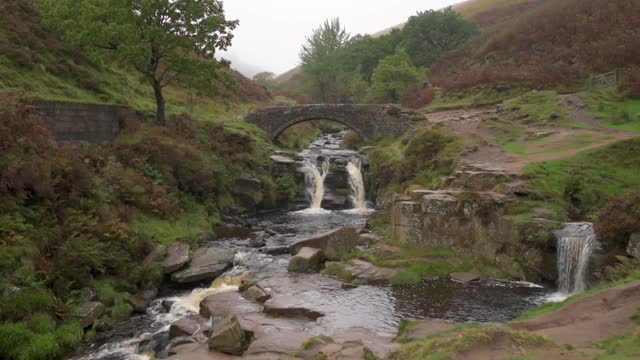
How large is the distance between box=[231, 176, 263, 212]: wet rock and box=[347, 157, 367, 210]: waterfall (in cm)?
640

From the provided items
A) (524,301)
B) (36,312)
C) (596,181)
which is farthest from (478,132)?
(36,312)

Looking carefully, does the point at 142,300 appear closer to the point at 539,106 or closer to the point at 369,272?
the point at 369,272

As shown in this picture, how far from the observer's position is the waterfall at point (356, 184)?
108 ft

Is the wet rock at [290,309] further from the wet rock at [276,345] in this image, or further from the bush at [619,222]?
the bush at [619,222]

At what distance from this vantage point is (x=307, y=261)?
18.4 metres

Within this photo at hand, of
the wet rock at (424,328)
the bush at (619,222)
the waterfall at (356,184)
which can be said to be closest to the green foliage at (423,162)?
the waterfall at (356,184)

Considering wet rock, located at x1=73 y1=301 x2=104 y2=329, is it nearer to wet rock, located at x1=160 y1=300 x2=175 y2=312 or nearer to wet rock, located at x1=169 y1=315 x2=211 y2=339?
wet rock, located at x1=160 y1=300 x2=175 y2=312

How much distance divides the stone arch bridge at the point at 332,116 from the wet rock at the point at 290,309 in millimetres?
27831

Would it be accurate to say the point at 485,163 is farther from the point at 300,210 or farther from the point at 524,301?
the point at 300,210

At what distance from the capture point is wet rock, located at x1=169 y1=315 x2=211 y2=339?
13453mm

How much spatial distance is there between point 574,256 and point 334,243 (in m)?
8.38

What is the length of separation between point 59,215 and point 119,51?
12178 millimetres

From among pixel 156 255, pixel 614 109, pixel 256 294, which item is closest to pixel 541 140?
pixel 614 109

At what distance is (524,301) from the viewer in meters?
14.5
